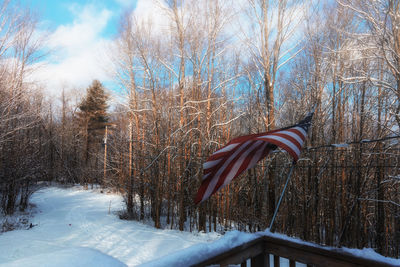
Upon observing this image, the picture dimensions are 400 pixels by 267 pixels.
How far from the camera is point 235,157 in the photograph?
1.86 metres

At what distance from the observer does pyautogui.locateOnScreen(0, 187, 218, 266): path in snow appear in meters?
4.88

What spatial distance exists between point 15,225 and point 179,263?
806 centimetres

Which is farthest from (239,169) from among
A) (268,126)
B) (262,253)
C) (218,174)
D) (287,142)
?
(268,126)

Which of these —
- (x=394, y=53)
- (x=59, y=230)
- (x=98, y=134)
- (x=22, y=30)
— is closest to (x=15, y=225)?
(x=59, y=230)

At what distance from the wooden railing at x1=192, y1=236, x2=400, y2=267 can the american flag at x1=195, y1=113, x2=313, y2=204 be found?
0.41 m

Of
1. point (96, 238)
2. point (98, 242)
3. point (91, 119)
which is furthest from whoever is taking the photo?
point (91, 119)

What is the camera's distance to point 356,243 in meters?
4.16

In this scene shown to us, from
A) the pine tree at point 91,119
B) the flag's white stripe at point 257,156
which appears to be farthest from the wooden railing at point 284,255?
the pine tree at point 91,119

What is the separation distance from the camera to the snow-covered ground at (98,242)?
62.3 inches

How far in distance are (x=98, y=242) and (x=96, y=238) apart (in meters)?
0.34

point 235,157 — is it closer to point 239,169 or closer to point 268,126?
point 239,169

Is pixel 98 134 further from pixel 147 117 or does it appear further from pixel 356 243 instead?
pixel 356 243

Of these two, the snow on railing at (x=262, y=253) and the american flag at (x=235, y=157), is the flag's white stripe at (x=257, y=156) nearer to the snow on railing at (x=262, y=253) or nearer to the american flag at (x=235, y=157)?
the american flag at (x=235, y=157)

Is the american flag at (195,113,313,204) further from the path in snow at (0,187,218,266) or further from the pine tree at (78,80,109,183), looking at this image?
the pine tree at (78,80,109,183)
